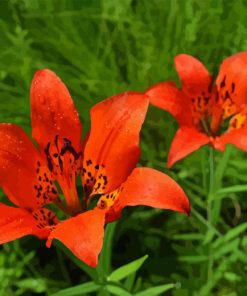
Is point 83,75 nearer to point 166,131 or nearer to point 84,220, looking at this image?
point 166,131

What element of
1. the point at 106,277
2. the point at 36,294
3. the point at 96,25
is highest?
the point at 96,25

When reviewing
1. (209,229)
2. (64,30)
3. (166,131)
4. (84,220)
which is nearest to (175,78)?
(166,131)

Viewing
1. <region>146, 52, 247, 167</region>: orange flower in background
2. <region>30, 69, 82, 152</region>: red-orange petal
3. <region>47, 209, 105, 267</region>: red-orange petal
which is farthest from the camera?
<region>146, 52, 247, 167</region>: orange flower in background

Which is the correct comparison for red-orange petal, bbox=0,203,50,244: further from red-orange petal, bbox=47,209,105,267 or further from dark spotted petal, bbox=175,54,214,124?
dark spotted petal, bbox=175,54,214,124

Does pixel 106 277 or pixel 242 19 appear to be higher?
pixel 242 19

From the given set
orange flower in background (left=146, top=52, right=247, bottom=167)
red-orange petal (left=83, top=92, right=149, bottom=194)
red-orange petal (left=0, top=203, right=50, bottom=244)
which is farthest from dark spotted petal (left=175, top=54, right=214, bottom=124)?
red-orange petal (left=0, top=203, right=50, bottom=244)

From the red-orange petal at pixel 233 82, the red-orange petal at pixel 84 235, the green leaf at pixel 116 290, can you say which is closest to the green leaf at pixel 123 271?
the green leaf at pixel 116 290
